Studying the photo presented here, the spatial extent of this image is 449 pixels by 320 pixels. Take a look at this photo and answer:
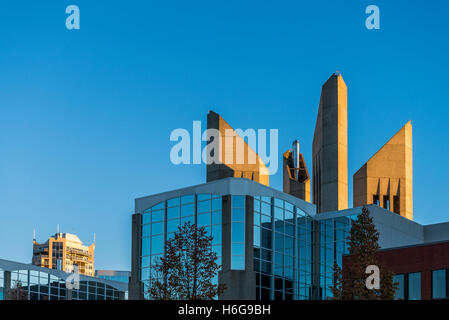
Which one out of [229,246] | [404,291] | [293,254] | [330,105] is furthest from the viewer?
[330,105]

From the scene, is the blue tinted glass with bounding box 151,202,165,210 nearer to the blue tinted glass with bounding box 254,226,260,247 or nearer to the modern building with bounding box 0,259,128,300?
the blue tinted glass with bounding box 254,226,260,247

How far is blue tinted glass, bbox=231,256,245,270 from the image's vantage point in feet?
172

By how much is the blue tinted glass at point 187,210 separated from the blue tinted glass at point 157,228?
7.26 ft

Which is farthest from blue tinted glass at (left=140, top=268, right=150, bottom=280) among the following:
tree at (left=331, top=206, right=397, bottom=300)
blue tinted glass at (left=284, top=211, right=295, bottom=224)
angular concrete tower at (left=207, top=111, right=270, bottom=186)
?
tree at (left=331, top=206, right=397, bottom=300)

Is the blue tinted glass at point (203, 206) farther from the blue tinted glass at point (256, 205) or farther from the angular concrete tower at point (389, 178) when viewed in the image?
the angular concrete tower at point (389, 178)

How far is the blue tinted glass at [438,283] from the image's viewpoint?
129 feet

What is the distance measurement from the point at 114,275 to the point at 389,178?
321ft

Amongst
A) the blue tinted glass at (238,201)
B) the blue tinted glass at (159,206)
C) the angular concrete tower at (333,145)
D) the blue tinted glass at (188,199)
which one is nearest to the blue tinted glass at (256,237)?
the blue tinted glass at (238,201)

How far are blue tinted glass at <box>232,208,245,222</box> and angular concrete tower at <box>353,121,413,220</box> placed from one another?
771 inches
